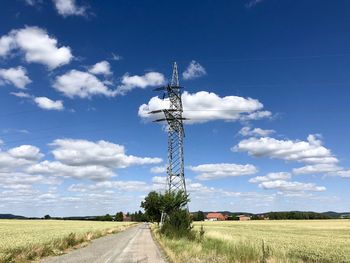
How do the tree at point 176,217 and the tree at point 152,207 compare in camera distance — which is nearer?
the tree at point 176,217

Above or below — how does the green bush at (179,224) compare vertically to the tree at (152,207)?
below

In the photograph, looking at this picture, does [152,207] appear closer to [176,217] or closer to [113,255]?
[176,217]

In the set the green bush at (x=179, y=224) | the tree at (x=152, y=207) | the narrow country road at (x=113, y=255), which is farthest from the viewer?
the tree at (x=152, y=207)

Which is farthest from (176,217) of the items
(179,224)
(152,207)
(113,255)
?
(152,207)

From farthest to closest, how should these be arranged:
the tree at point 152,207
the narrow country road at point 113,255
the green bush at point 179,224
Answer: the tree at point 152,207 → the green bush at point 179,224 → the narrow country road at point 113,255

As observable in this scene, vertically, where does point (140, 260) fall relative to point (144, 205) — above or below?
below

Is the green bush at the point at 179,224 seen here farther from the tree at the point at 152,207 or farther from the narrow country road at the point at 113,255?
the tree at the point at 152,207

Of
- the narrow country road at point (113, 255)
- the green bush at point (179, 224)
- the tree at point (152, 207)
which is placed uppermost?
the tree at point (152, 207)

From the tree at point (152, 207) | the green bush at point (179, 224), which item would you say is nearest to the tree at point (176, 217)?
the green bush at point (179, 224)

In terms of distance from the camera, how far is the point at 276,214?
187125mm

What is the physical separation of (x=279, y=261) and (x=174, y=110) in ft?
92.4

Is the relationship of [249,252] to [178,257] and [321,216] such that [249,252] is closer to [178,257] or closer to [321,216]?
[178,257]

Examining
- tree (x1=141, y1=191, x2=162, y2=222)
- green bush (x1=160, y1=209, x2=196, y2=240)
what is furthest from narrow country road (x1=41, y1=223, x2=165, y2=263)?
tree (x1=141, y1=191, x2=162, y2=222)

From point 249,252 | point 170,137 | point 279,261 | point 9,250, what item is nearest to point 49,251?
point 9,250
